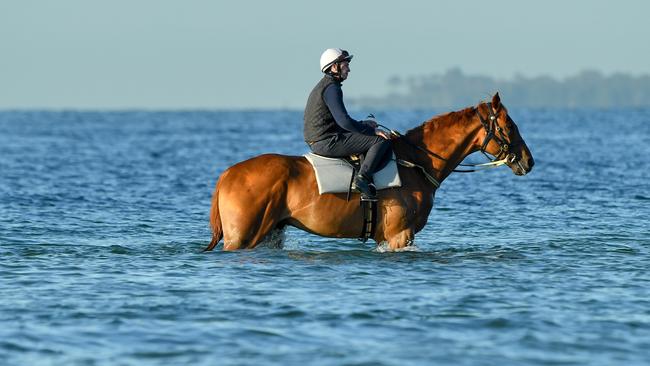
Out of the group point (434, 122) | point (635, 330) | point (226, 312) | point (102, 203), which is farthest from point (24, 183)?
point (635, 330)

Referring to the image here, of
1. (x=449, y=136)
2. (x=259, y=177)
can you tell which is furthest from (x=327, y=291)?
(x=449, y=136)

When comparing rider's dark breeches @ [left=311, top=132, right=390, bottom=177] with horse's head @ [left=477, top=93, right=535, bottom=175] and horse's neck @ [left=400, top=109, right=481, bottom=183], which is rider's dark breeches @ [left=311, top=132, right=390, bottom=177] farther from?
horse's head @ [left=477, top=93, right=535, bottom=175]

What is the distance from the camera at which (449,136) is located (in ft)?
54.7

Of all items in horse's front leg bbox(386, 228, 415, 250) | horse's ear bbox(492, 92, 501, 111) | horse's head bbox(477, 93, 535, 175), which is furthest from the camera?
horse's head bbox(477, 93, 535, 175)

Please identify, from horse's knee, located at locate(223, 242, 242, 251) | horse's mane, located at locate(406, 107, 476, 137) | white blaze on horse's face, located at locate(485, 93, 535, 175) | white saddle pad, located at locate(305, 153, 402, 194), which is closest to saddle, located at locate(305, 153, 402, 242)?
white saddle pad, located at locate(305, 153, 402, 194)

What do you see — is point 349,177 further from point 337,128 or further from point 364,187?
point 337,128

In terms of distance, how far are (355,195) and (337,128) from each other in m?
0.96

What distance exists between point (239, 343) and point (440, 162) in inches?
244

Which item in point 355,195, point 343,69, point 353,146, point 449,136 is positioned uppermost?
point 343,69

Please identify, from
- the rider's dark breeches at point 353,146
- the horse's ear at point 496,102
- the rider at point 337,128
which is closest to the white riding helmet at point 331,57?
the rider at point 337,128

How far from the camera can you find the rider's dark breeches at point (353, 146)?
51.4 feet

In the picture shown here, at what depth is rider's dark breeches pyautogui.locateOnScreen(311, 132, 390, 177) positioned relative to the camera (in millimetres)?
15664

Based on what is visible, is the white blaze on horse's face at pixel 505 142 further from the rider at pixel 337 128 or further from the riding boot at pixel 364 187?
the riding boot at pixel 364 187

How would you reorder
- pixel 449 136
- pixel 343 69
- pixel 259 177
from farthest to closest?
pixel 449 136, pixel 343 69, pixel 259 177
